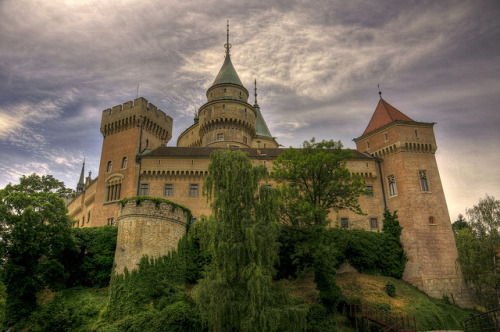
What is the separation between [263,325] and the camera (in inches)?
635

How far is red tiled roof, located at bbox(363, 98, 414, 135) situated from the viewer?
39.3m

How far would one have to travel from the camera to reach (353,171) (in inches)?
1501

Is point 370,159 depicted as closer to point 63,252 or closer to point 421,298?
point 421,298

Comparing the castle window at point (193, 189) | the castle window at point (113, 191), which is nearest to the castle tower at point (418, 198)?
the castle window at point (193, 189)

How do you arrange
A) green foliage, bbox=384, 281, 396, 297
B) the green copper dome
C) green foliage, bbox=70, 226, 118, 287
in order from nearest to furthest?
green foliage, bbox=70, 226, 118, 287 → green foliage, bbox=384, 281, 396, 297 → the green copper dome

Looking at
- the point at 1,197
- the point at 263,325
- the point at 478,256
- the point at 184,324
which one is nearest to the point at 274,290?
the point at 263,325

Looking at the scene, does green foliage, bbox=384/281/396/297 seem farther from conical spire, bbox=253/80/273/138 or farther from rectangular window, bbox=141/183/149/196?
conical spire, bbox=253/80/273/138

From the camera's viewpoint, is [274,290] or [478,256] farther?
[478,256]

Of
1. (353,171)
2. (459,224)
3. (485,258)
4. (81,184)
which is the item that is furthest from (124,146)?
(459,224)

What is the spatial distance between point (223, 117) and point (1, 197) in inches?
962

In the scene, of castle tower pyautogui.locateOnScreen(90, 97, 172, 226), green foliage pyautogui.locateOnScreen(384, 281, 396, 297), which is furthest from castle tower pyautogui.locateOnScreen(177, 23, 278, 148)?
green foliage pyautogui.locateOnScreen(384, 281, 396, 297)

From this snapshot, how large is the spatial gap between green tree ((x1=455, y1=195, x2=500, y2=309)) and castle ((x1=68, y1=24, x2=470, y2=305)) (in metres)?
1.25

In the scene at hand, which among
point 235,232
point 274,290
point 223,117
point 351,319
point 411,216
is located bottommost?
point 351,319

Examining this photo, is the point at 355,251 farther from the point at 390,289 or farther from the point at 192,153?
the point at 192,153
